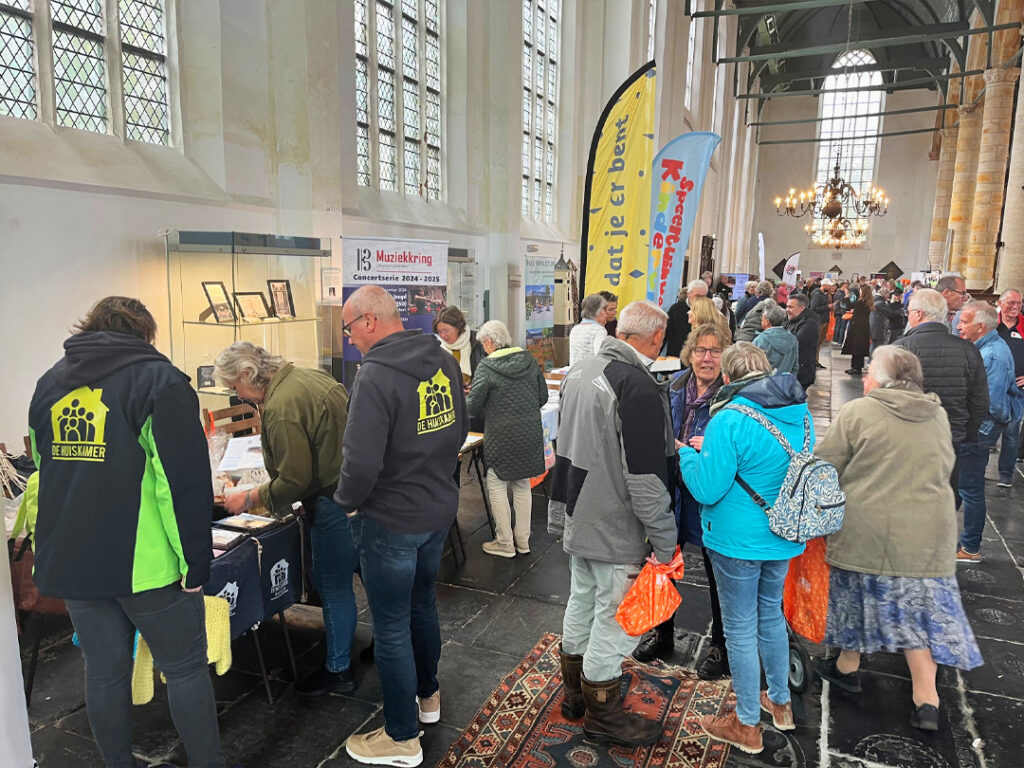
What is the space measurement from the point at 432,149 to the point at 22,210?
5.77 metres

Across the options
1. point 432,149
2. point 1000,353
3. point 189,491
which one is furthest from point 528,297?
point 189,491

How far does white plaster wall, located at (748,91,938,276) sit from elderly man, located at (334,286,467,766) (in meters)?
34.5

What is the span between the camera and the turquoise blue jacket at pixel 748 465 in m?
Result: 2.52

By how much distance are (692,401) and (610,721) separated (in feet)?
5.40

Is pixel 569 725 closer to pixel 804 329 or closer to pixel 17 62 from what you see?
pixel 17 62

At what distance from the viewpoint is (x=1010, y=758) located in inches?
110

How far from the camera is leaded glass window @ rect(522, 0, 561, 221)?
35.9ft

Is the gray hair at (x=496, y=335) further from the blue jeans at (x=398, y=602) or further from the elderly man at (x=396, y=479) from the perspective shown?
the blue jeans at (x=398, y=602)

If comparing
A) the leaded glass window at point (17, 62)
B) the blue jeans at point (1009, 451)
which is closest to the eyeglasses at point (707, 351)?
the leaded glass window at point (17, 62)

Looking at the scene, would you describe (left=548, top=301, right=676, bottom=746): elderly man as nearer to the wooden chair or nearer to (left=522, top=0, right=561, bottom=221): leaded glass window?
the wooden chair

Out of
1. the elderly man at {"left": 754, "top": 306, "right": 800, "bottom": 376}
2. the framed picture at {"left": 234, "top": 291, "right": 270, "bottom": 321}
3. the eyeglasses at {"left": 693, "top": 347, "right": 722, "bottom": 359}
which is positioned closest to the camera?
the eyeglasses at {"left": 693, "top": 347, "right": 722, "bottom": 359}

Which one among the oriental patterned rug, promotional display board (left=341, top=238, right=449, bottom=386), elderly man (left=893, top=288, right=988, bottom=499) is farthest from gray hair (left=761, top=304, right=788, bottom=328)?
the oriental patterned rug

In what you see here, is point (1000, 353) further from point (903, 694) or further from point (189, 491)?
point (189, 491)

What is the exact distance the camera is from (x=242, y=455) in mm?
3646
